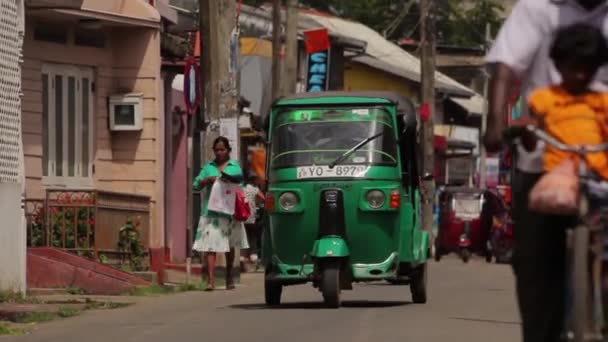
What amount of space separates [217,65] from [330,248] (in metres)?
8.11

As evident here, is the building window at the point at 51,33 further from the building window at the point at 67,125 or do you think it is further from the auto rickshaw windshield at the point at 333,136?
the auto rickshaw windshield at the point at 333,136

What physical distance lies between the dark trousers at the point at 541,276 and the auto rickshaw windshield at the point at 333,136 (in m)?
11.0

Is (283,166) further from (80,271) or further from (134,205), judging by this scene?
(134,205)

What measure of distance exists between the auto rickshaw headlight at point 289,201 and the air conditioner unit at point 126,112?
372 inches

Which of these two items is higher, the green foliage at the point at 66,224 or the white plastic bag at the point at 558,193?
the white plastic bag at the point at 558,193

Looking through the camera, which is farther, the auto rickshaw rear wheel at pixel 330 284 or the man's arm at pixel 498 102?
the auto rickshaw rear wheel at pixel 330 284

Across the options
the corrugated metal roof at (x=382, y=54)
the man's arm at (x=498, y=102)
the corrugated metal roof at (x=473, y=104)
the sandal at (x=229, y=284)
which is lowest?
the sandal at (x=229, y=284)

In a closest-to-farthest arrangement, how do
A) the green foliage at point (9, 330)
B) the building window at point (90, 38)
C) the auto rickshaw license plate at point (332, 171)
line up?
1. the green foliage at point (9, 330)
2. the auto rickshaw license plate at point (332, 171)
3. the building window at point (90, 38)

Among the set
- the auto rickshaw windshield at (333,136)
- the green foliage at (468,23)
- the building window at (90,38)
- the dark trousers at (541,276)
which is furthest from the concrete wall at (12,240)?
the green foliage at (468,23)

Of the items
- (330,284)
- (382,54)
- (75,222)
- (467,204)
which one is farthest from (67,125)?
(382,54)

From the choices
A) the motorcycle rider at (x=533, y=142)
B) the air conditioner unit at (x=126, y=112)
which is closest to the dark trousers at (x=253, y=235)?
the air conditioner unit at (x=126, y=112)

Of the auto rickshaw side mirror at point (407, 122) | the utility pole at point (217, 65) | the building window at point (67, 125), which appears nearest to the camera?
the auto rickshaw side mirror at point (407, 122)

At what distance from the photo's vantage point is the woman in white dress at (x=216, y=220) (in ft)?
69.7

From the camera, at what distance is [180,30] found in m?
32.7
